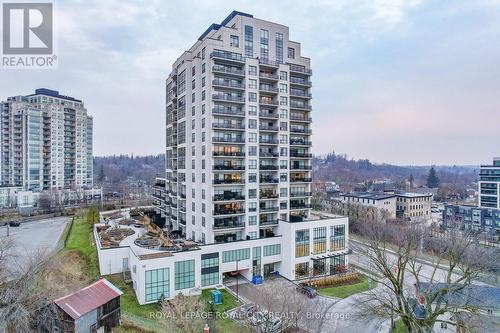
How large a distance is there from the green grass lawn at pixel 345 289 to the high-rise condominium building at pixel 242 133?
11583 mm

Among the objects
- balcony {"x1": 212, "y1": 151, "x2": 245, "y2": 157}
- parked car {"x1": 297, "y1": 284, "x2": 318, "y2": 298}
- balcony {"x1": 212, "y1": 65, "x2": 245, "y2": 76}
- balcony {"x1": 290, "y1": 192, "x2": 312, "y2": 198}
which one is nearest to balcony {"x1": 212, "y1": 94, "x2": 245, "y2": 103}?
balcony {"x1": 212, "y1": 65, "x2": 245, "y2": 76}

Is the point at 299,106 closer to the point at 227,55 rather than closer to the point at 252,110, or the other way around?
the point at 252,110

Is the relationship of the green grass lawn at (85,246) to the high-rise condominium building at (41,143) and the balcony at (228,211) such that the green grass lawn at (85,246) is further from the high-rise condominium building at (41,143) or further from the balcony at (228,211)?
the high-rise condominium building at (41,143)

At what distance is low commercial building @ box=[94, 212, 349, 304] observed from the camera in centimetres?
3338

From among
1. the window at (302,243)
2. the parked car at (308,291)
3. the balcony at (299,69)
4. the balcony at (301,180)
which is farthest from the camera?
the balcony at (301,180)

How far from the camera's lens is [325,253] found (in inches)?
1769

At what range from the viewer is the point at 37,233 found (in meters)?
61.5

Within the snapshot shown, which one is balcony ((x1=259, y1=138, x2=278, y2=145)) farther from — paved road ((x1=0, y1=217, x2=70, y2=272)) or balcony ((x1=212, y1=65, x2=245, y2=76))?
paved road ((x1=0, y1=217, x2=70, y2=272))

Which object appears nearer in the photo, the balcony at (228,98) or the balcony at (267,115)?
the balcony at (228,98)

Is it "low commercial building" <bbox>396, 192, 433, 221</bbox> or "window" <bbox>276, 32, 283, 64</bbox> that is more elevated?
"window" <bbox>276, 32, 283, 64</bbox>

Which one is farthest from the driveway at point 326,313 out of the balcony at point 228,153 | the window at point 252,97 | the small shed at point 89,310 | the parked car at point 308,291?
the window at point 252,97

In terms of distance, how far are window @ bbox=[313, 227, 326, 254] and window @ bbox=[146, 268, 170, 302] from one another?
2090 centimetres

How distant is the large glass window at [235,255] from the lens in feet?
129

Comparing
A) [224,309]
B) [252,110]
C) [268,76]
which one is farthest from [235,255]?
[268,76]
